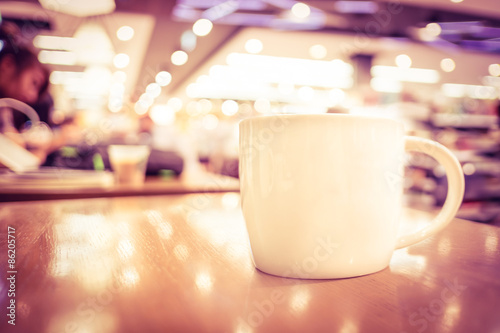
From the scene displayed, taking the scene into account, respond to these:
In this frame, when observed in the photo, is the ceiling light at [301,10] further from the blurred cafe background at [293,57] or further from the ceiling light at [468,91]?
the ceiling light at [468,91]

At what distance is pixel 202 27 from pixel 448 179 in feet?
17.9

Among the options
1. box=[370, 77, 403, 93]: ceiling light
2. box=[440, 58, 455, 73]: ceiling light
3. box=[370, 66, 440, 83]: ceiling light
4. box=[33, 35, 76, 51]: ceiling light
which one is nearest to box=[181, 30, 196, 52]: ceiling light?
box=[33, 35, 76, 51]: ceiling light

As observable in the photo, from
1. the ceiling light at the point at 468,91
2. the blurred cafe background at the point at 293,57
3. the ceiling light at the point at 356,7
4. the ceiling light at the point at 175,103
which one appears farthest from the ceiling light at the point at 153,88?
the ceiling light at the point at 468,91

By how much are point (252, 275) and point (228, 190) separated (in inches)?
29.0

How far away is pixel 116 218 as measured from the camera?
1.93 feet

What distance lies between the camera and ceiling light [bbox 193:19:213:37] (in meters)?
5.01

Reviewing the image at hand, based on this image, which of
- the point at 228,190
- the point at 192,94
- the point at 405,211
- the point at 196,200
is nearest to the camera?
the point at 405,211

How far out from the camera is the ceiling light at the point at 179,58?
6.50 meters

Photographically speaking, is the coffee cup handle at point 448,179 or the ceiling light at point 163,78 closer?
the coffee cup handle at point 448,179

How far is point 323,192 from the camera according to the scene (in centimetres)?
29

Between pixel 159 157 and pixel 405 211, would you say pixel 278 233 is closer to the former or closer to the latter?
pixel 405 211

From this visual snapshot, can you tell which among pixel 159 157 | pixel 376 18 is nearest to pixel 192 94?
pixel 376 18

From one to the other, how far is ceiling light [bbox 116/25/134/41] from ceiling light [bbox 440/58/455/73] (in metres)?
5.50

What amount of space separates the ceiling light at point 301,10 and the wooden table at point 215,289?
4.51m
